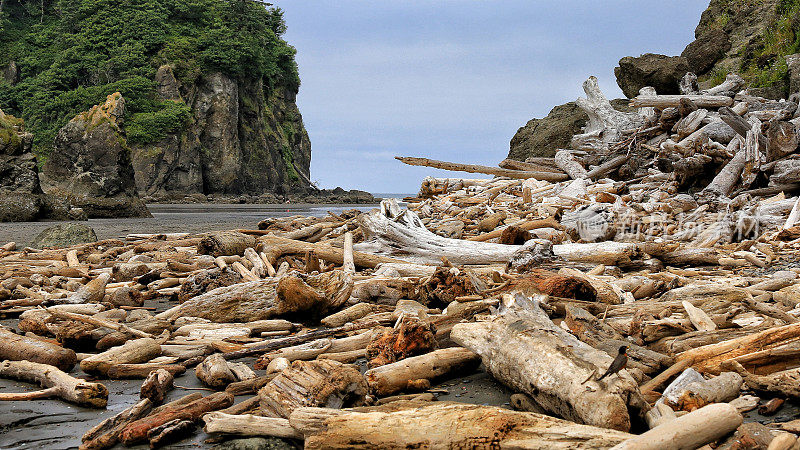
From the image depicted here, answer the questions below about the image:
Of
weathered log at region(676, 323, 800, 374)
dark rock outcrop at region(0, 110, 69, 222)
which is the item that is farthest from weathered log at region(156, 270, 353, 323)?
dark rock outcrop at region(0, 110, 69, 222)

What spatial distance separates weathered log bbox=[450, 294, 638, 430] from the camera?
2256mm

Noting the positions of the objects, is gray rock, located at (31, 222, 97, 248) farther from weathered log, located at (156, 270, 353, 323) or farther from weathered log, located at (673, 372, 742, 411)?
weathered log, located at (673, 372, 742, 411)

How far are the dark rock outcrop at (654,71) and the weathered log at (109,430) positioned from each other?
52.6 feet

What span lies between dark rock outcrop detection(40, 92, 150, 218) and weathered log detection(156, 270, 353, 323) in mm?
28600

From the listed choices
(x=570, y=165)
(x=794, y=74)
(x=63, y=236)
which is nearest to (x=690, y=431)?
(x=63, y=236)

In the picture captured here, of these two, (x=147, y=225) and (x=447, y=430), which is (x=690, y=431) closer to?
(x=447, y=430)

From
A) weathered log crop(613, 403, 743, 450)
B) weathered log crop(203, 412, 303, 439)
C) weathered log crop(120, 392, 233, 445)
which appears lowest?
weathered log crop(120, 392, 233, 445)

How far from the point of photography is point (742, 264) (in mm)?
5895

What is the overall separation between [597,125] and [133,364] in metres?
13.9

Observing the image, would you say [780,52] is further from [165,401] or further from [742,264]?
[165,401]

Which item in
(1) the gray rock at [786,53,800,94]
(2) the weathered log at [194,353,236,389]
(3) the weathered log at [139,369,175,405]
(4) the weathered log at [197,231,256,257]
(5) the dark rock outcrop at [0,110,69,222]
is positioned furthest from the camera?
(5) the dark rock outcrop at [0,110,69,222]

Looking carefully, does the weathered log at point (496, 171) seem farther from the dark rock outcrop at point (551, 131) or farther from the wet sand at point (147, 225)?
the wet sand at point (147, 225)

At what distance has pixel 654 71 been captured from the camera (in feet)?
51.7

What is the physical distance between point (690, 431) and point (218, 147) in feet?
190
